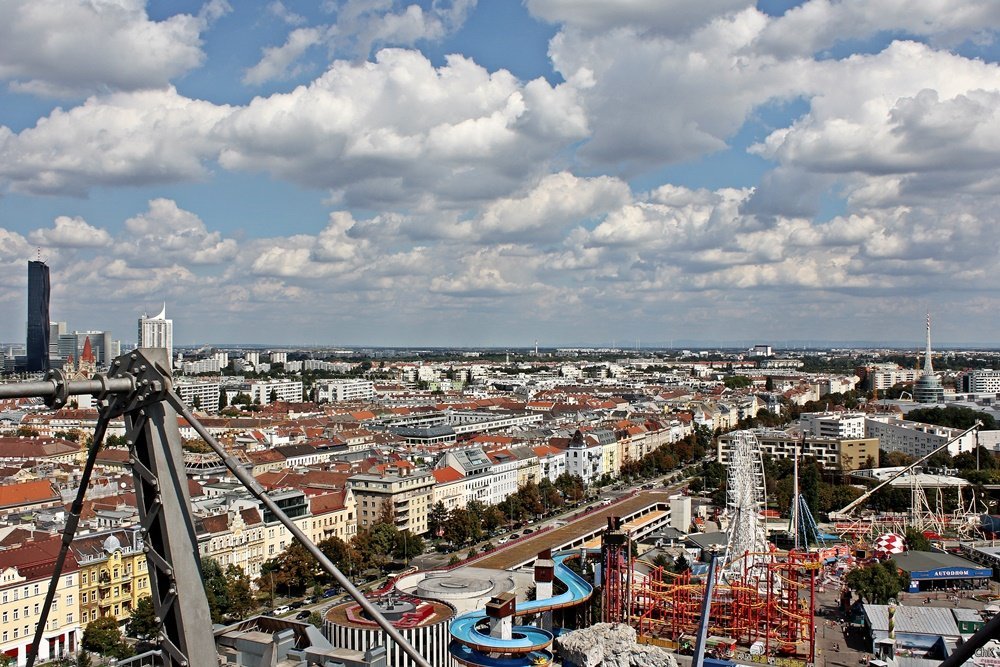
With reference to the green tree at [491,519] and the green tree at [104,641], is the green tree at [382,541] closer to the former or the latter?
the green tree at [491,519]

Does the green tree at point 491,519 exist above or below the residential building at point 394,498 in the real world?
below

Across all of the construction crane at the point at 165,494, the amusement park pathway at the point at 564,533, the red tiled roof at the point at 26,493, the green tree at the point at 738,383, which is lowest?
the amusement park pathway at the point at 564,533

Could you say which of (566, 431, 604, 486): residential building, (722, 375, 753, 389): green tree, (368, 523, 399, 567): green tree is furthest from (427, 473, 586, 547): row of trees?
(722, 375, 753, 389): green tree

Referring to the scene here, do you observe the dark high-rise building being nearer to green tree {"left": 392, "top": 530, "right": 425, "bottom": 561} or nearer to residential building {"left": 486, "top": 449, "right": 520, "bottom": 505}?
residential building {"left": 486, "top": 449, "right": 520, "bottom": 505}

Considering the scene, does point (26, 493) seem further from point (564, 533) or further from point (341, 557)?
point (564, 533)

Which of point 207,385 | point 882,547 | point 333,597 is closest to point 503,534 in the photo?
point 333,597

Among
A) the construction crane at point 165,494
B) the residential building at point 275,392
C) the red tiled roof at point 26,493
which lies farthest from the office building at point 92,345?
the construction crane at point 165,494
